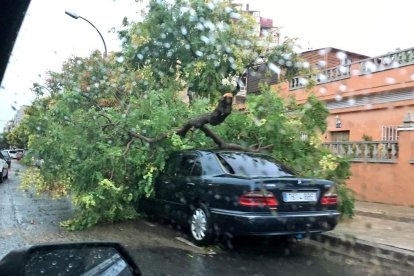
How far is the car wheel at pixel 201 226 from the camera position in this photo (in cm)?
688

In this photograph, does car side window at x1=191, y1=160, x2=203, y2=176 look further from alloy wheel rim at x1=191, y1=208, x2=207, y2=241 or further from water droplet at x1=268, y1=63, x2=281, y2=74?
water droplet at x1=268, y1=63, x2=281, y2=74

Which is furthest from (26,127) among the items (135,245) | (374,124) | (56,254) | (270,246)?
(374,124)

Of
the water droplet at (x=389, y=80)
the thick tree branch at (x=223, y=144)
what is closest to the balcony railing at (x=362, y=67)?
the water droplet at (x=389, y=80)

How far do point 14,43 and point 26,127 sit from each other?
7740mm

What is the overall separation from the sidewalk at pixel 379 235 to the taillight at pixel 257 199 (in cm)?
179

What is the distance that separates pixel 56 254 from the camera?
2.15 metres

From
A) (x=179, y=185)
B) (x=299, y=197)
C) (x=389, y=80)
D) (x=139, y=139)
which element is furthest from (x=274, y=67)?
(x=299, y=197)

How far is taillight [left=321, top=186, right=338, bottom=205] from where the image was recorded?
6.84 metres

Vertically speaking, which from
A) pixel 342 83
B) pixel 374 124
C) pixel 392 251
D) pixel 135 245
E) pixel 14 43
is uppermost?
Result: pixel 342 83

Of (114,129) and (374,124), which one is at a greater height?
(374,124)

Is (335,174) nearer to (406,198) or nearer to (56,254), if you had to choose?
(406,198)

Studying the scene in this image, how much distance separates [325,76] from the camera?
1806 centimetres

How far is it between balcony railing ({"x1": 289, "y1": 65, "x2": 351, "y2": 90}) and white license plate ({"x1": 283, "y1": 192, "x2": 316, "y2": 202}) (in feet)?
34.0

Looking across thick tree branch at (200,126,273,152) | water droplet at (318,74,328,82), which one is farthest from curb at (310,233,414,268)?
water droplet at (318,74,328,82)
